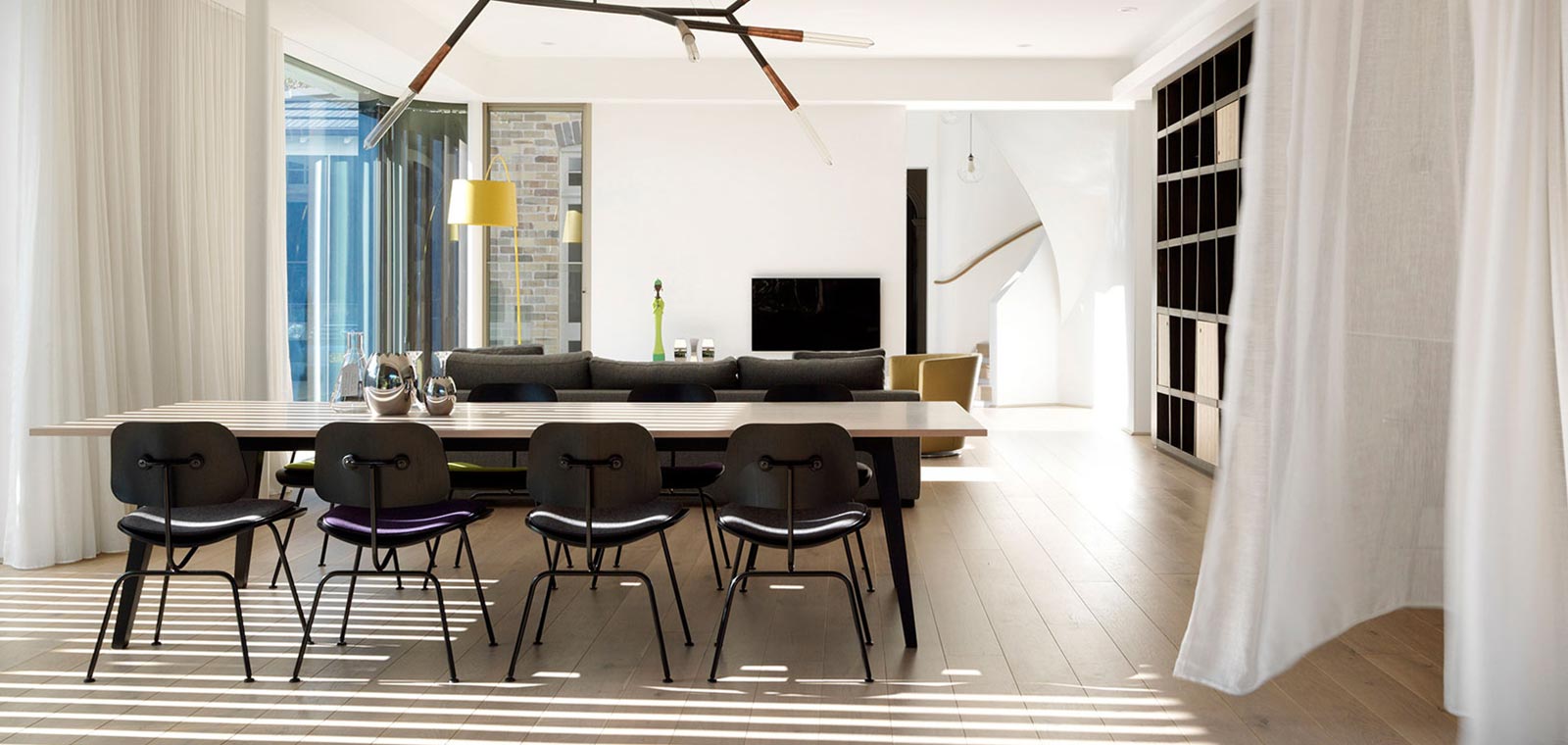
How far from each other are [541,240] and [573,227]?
32 centimetres

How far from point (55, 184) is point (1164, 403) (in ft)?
22.4

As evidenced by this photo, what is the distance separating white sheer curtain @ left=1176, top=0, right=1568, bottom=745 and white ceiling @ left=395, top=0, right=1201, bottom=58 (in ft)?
16.3

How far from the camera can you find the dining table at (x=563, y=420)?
3.65m

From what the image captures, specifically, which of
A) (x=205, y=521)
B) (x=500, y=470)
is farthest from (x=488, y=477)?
(x=205, y=521)

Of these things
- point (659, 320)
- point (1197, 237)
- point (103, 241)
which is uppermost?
point (1197, 237)

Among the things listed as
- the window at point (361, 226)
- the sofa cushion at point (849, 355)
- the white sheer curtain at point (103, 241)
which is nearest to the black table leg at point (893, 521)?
the sofa cushion at point (849, 355)

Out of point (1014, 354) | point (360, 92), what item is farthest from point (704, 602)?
point (1014, 354)

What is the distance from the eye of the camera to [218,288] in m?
6.09

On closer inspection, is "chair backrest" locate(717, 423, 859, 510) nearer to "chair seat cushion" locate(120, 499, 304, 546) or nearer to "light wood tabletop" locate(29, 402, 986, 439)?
"light wood tabletop" locate(29, 402, 986, 439)

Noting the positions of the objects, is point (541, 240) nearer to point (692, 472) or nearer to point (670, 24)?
point (692, 472)

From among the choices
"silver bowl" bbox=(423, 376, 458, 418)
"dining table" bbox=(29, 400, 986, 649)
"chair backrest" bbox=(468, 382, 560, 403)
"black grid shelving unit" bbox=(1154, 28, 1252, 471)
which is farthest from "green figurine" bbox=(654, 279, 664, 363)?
"silver bowl" bbox=(423, 376, 458, 418)

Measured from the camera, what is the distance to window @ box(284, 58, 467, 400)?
8.00 meters

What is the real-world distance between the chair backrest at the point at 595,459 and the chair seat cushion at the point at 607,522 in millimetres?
100

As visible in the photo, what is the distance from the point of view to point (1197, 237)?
7.82 meters
